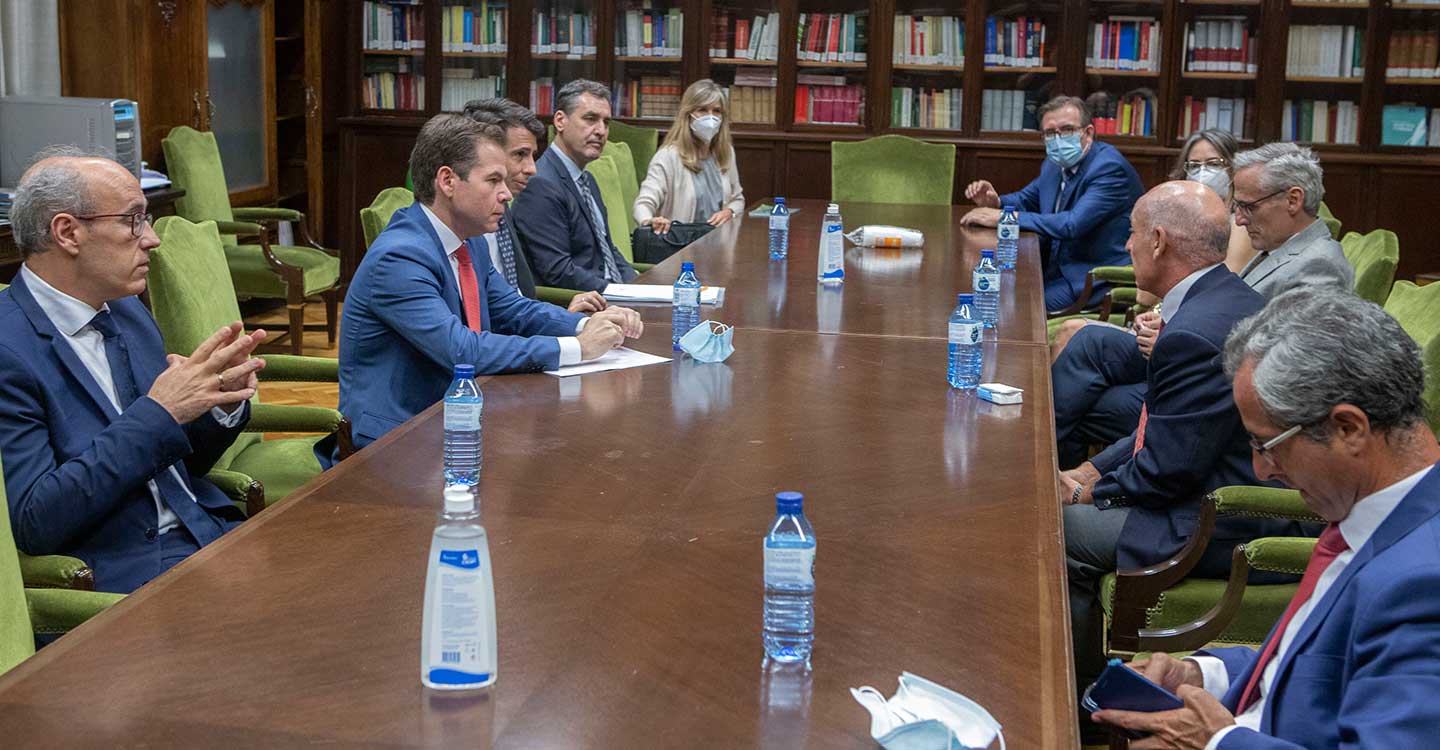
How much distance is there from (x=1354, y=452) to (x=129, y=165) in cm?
505

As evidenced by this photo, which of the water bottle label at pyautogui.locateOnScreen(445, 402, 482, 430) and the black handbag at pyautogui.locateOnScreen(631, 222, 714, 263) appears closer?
the water bottle label at pyautogui.locateOnScreen(445, 402, 482, 430)

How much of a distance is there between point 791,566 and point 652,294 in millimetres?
2545

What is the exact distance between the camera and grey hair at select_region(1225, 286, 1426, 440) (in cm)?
176

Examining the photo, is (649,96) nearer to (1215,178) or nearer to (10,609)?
(1215,178)

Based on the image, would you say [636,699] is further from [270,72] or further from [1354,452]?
[270,72]

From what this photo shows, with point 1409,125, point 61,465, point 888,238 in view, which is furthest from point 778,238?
point 1409,125

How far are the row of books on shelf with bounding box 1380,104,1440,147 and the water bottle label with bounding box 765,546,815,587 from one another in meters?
7.50

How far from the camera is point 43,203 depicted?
268 cm

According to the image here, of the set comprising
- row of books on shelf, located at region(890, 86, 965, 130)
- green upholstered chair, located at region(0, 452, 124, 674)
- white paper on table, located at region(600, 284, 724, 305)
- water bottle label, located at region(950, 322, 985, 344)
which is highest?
row of books on shelf, located at region(890, 86, 965, 130)

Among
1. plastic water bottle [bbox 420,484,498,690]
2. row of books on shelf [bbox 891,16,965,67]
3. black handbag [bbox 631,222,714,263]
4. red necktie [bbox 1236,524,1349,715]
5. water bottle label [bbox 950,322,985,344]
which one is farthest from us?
row of books on shelf [bbox 891,16,965,67]

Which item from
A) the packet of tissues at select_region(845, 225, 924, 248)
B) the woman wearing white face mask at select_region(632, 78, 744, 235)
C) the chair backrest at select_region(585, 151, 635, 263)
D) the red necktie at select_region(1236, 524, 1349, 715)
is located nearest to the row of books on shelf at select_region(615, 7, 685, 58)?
the woman wearing white face mask at select_region(632, 78, 744, 235)

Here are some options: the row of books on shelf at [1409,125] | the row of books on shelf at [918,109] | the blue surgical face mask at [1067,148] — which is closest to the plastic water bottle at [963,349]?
the blue surgical face mask at [1067,148]

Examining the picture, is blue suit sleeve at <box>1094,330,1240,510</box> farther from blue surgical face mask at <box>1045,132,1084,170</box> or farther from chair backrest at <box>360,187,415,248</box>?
blue surgical face mask at <box>1045,132,1084,170</box>

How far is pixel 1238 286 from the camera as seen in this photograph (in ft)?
10.3
